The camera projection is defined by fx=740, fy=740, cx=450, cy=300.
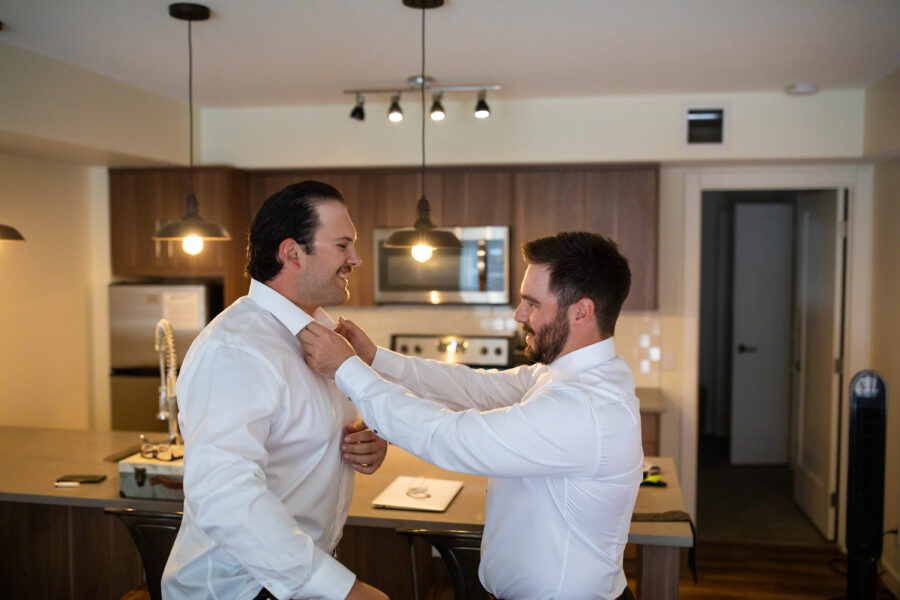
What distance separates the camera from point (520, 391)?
89.7 inches

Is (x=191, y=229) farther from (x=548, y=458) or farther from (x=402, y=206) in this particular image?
(x=548, y=458)

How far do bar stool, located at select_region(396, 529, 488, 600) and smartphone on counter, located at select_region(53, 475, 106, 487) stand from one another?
4.61ft

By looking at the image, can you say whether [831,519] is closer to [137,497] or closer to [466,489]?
[466,489]

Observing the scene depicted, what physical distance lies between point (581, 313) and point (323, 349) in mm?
599

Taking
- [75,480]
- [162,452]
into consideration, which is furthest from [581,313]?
[75,480]

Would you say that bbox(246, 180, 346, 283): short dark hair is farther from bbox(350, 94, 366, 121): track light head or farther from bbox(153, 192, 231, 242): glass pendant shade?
bbox(350, 94, 366, 121): track light head

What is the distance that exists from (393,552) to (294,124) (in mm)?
2740

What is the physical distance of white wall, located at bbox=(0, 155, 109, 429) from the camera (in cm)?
409

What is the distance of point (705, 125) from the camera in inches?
164

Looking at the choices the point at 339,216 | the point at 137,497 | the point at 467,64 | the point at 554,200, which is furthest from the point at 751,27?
the point at 137,497

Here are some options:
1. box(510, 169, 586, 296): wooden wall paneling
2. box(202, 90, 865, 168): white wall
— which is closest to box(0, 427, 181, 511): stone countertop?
box(202, 90, 865, 168): white wall

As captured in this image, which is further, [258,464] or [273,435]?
[273,435]

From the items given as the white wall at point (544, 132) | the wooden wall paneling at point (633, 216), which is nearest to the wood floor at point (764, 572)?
the wooden wall paneling at point (633, 216)

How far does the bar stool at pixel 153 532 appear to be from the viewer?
220 centimetres
